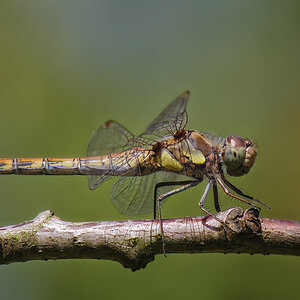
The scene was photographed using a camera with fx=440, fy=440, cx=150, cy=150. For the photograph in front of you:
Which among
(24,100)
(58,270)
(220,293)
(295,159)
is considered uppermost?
(24,100)

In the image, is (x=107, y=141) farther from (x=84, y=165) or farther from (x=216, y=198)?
(x=216, y=198)

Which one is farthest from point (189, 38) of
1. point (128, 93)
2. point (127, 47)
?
point (128, 93)

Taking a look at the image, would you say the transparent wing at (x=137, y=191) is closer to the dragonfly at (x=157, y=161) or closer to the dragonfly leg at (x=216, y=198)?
the dragonfly at (x=157, y=161)

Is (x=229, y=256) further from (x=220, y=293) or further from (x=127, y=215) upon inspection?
(x=127, y=215)

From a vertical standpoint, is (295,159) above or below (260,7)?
below

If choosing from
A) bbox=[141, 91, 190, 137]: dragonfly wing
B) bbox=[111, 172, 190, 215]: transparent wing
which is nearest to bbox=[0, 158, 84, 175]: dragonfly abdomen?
bbox=[111, 172, 190, 215]: transparent wing

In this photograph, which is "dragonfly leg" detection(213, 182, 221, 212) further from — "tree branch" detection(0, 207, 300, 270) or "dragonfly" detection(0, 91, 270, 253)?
"tree branch" detection(0, 207, 300, 270)

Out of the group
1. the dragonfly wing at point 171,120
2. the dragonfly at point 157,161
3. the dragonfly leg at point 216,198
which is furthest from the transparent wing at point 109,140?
the dragonfly leg at point 216,198

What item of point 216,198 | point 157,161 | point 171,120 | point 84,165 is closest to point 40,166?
point 84,165
